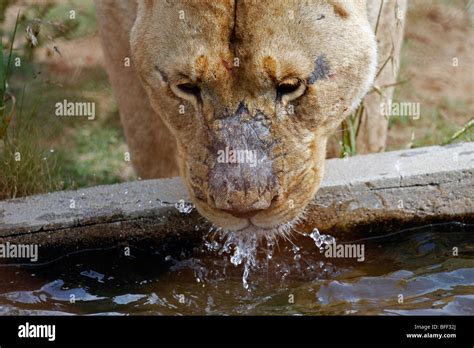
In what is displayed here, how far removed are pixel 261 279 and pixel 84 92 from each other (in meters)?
3.13

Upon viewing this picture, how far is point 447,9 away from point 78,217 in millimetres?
4457

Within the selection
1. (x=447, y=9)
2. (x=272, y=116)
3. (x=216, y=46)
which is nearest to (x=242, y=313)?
(x=272, y=116)

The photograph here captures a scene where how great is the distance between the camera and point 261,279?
4094 millimetres

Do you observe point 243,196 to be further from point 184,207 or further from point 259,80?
point 184,207

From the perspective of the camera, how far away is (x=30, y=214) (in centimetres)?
423

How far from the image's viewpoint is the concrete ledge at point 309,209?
417 centimetres

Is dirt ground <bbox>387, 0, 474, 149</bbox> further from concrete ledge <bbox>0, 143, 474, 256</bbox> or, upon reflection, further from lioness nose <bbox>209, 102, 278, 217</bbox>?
lioness nose <bbox>209, 102, 278, 217</bbox>

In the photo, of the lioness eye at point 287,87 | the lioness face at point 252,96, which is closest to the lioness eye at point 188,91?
the lioness face at point 252,96

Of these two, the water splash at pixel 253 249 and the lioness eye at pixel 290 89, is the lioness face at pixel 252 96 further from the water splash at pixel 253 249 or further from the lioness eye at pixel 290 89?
the water splash at pixel 253 249

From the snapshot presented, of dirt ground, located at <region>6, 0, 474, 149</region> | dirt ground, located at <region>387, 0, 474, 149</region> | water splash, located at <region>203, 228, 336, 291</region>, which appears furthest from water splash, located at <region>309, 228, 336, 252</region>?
dirt ground, located at <region>6, 0, 474, 149</region>

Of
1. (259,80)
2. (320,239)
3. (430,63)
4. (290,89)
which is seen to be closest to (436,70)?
(430,63)

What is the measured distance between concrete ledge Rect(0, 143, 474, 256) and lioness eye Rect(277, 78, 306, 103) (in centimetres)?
60

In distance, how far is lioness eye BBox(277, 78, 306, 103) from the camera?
12.3 ft
